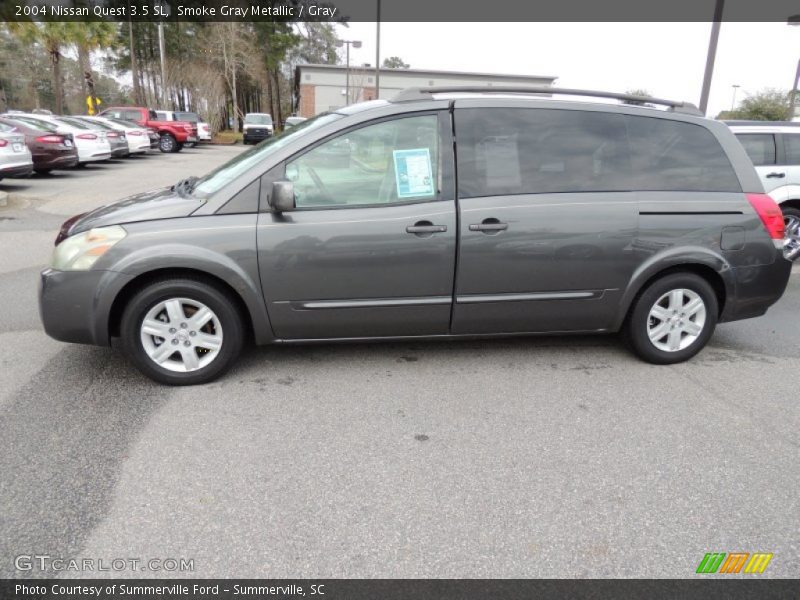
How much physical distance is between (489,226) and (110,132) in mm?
17812

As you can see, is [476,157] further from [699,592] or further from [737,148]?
[699,592]

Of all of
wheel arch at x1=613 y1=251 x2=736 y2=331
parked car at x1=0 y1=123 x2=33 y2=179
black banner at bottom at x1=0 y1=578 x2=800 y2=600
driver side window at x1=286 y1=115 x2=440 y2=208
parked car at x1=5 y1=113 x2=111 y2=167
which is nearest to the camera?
black banner at bottom at x1=0 y1=578 x2=800 y2=600

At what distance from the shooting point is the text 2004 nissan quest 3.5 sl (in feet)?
11.5

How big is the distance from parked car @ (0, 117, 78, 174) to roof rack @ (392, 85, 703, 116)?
13.2m

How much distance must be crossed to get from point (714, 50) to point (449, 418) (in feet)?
33.0

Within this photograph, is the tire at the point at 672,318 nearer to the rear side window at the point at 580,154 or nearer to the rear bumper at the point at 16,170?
the rear side window at the point at 580,154

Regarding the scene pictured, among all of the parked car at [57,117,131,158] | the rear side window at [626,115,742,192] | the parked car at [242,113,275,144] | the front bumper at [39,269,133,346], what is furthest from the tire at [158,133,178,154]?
the rear side window at [626,115,742,192]

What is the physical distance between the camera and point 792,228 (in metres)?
7.73

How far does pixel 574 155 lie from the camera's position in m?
3.88

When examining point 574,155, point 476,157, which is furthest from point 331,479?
point 574,155

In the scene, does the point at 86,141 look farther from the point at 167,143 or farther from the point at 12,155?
the point at 167,143

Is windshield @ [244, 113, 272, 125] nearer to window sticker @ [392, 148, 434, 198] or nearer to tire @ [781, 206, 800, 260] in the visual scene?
tire @ [781, 206, 800, 260]

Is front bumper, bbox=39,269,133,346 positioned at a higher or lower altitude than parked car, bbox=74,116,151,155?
lower

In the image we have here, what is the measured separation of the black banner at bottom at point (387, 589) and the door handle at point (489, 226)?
210cm
